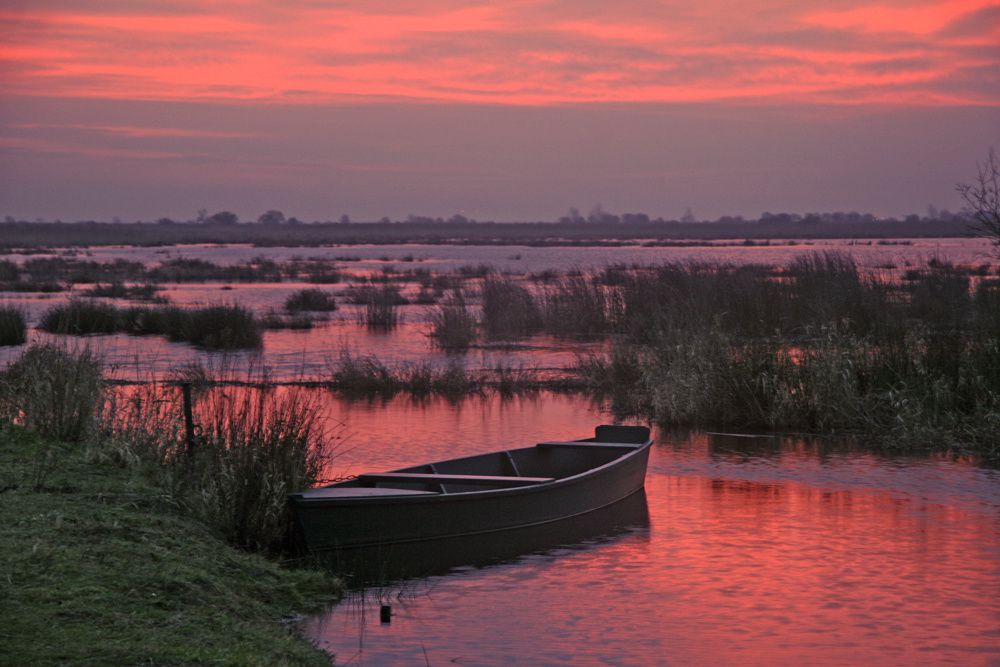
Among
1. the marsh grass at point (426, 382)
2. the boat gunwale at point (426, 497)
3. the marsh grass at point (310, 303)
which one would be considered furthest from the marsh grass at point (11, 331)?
the boat gunwale at point (426, 497)

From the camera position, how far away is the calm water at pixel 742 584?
827 cm

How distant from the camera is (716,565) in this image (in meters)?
10.5

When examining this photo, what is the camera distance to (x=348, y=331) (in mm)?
32250

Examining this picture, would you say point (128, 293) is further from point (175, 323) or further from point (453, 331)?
point (453, 331)

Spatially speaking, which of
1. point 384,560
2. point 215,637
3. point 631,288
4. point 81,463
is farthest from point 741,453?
point 631,288

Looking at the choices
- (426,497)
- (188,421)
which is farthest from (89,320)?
(426,497)

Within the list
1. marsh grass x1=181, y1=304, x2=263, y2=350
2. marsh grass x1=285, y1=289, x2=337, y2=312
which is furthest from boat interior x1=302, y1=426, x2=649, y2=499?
marsh grass x1=285, y1=289, x2=337, y2=312

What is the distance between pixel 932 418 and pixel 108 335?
2097cm

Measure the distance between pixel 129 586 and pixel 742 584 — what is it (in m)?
4.95

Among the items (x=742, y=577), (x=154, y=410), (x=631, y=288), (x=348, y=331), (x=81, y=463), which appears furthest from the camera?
(x=348, y=331)

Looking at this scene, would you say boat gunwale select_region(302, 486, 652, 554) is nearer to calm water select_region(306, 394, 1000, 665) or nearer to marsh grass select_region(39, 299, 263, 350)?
calm water select_region(306, 394, 1000, 665)

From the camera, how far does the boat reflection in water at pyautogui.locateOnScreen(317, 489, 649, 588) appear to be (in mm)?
9953

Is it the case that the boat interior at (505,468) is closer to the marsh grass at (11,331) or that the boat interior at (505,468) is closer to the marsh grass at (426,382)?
the marsh grass at (426,382)

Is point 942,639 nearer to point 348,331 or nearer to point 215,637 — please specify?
point 215,637
